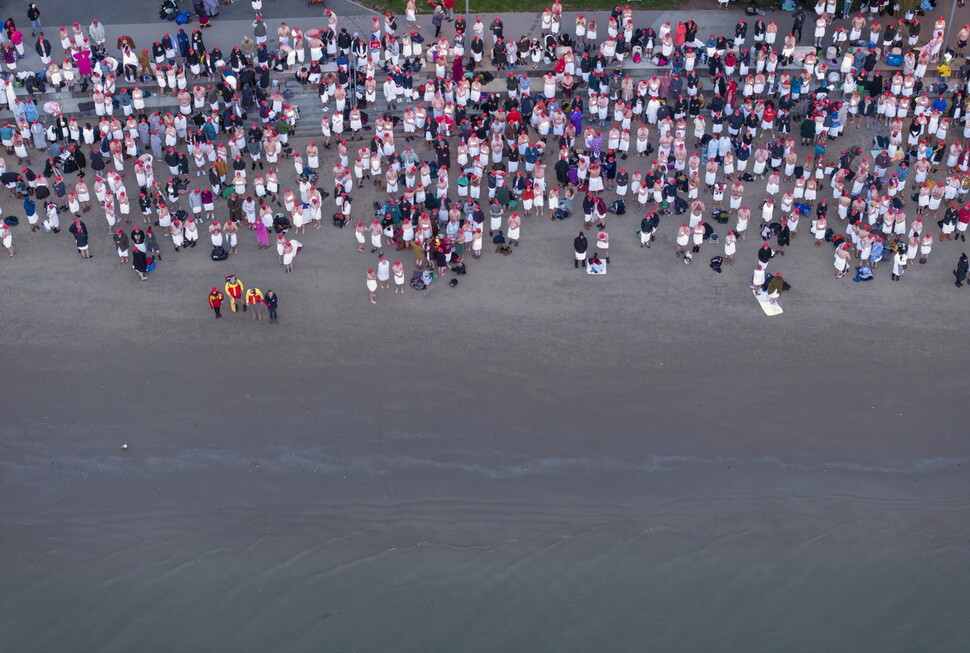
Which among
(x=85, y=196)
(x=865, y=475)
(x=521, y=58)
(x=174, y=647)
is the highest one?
(x=521, y=58)

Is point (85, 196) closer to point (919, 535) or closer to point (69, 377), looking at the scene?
point (69, 377)

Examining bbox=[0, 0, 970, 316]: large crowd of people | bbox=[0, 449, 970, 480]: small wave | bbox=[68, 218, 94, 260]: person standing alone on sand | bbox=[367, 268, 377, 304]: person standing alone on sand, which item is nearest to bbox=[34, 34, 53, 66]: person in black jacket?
bbox=[0, 0, 970, 316]: large crowd of people

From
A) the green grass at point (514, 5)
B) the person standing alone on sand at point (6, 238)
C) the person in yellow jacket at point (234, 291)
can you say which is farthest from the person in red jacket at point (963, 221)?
the person standing alone on sand at point (6, 238)

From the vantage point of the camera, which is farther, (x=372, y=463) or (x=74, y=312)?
(x=74, y=312)

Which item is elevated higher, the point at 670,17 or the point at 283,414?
the point at 670,17

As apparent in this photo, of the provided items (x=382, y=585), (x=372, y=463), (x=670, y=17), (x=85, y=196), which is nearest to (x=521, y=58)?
(x=670, y=17)

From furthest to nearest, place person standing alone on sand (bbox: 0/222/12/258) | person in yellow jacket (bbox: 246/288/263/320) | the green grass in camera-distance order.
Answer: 1. the green grass
2. person standing alone on sand (bbox: 0/222/12/258)
3. person in yellow jacket (bbox: 246/288/263/320)

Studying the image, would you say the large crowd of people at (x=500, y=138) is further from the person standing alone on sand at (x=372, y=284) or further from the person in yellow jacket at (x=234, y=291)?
the person in yellow jacket at (x=234, y=291)

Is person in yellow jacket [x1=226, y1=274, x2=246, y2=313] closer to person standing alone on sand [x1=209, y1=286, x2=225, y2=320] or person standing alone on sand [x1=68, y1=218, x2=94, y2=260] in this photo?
person standing alone on sand [x1=209, y1=286, x2=225, y2=320]
